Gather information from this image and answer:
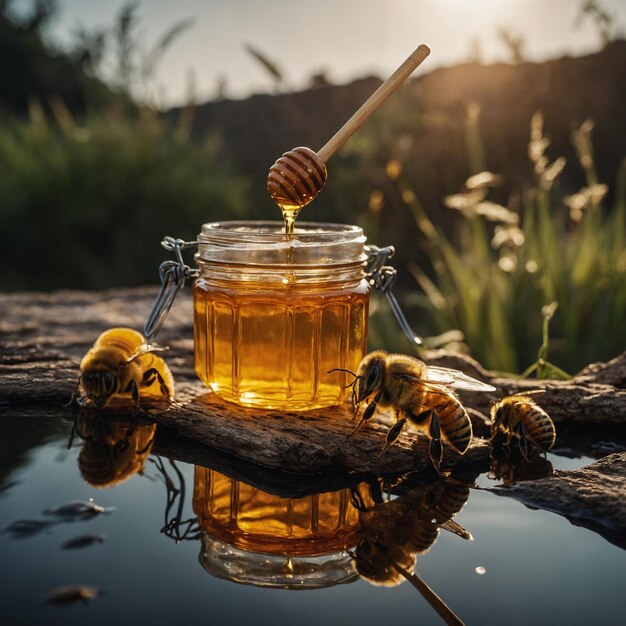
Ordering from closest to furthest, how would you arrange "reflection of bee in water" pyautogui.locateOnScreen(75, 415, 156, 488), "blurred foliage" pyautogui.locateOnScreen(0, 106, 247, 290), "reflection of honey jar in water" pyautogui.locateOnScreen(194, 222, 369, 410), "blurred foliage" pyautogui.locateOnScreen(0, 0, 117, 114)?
"reflection of bee in water" pyautogui.locateOnScreen(75, 415, 156, 488), "reflection of honey jar in water" pyautogui.locateOnScreen(194, 222, 369, 410), "blurred foliage" pyautogui.locateOnScreen(0, 106, 247, 290), "blurred foliage" pyautogui.locateOnScreen(0, 0, 117, 114)

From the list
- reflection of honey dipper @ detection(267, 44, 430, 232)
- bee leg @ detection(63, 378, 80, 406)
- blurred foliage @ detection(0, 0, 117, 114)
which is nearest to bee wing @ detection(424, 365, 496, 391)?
reflection of honey dipper @ detection(267, 44, 430, 232)

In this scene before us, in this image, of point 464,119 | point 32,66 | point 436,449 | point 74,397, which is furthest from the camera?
point 32,66

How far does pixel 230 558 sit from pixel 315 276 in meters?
0.74

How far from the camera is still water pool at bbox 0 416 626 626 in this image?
3.23 feet

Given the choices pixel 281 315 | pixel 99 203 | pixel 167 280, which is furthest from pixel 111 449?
pixel 99 203

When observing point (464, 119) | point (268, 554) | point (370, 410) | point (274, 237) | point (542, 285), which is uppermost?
point (464, 119)

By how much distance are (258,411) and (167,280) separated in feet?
1.57

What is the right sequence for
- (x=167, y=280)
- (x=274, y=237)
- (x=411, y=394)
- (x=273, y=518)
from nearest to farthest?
1. (x=273, y=518)
2. (x=411, y=394)
3. (x=274, y=237)
4. (x=167, y=280)

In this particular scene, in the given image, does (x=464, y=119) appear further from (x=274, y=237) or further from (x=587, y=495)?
(x=587, y=495)

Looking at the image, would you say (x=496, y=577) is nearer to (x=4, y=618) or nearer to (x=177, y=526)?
(x=177, y=526)

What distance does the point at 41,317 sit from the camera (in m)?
2.71

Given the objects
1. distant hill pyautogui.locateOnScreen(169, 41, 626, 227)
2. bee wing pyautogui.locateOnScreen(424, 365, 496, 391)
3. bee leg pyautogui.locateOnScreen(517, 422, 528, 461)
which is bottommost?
bee leg pyautogui.locateOnScreen(517, 422, 528, 461)

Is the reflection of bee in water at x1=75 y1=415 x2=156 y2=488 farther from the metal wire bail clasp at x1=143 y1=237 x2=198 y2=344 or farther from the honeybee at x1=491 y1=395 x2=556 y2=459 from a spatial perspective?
A: the honeybee at x1=491 y1=395 x2=556 y2=459

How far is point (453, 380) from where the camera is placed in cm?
161
